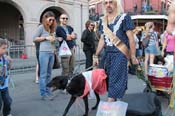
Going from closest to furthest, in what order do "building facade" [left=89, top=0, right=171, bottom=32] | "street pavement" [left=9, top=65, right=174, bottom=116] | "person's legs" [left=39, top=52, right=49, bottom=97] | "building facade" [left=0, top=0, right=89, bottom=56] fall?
"street pavement" [left=9, top=65, right=174, bottom=116] < "person's legs" [left=39, top=52, right=49, bottom=97] < "building facade" [left=0, top=0, right=89, bottom=56] < "building facade" [left=89, top=0, right=171, bottom=32]

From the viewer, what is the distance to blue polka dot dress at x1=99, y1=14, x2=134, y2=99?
5232mm

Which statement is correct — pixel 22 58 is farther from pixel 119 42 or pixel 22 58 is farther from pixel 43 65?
pixel 119 42

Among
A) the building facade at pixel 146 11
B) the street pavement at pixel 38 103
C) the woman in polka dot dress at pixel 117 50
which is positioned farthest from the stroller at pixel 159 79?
the building facade at pixel 146 11

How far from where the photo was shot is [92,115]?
6184mm

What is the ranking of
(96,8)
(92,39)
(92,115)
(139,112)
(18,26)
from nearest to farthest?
1. (139,112)
2. (92,115)
3. (92,39)
4. (18,26)
5. (96,8)

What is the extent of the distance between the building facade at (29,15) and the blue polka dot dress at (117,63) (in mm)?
15800

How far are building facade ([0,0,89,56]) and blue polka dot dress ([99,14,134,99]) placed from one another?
15800mm

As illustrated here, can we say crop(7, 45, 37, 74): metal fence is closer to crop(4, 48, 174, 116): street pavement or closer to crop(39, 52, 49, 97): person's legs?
crop(4, 48, 174, 116): street pavement

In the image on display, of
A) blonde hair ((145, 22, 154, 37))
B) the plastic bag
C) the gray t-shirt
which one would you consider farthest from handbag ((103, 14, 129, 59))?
blonde hair ((145, 22, 154, 37))

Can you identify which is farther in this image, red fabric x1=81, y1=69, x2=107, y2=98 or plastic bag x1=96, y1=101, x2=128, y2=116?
red fabric x1=81, y1=69, x2=107, y2=98

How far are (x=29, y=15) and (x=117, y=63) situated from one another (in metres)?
16.4

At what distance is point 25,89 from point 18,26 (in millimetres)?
16885

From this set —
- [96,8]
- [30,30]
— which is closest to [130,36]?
[30,30]

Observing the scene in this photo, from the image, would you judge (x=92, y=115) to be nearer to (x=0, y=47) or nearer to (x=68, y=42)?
(x=0, y=47)
